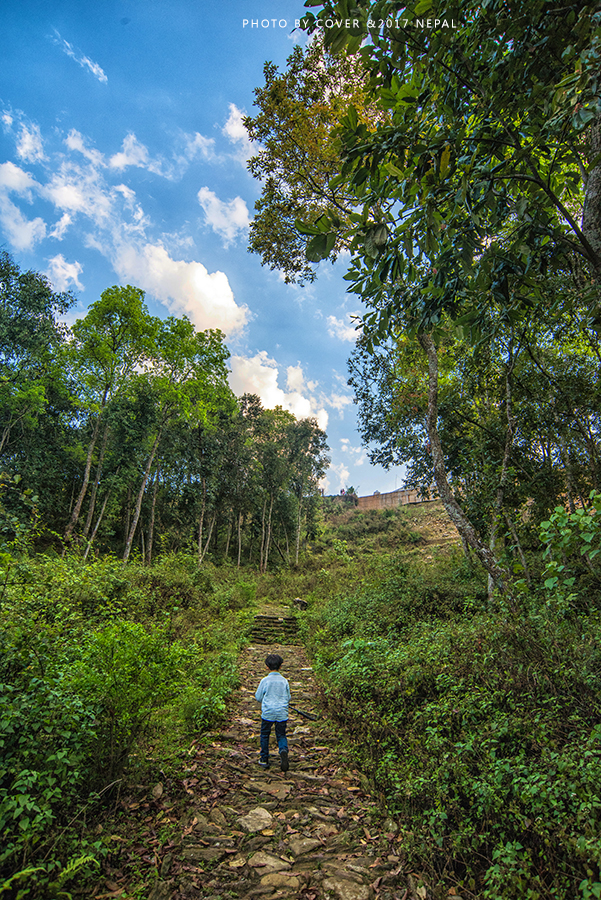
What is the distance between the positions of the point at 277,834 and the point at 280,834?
0.03 meters

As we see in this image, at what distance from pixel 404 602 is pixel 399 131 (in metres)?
8.64

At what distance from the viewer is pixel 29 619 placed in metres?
3.37

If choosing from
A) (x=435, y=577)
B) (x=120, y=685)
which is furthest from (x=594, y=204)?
(x=435, y=577)

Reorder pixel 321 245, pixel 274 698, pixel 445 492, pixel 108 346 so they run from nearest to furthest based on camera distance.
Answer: pixel 321 245
pixel 274 698
pixel 445 492
pixel 108 346

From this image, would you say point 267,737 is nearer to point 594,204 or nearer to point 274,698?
point 274,698

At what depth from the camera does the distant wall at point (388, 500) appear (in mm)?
37688

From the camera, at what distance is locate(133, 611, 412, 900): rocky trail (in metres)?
2.50

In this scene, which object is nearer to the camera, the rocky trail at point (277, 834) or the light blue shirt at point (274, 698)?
the rocky trail at point (277, 834)

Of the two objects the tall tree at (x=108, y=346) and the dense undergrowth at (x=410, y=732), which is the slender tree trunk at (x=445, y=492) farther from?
the tall tree at (x=108, y=346)

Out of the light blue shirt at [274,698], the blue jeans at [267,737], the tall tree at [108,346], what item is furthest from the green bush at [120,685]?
the tall tree at [108,346]

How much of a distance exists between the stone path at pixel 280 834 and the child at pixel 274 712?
0.58 feet

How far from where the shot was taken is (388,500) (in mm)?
40312

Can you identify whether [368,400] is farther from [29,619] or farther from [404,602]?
[29,619]

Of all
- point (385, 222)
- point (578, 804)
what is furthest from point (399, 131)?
point (578, 804)
